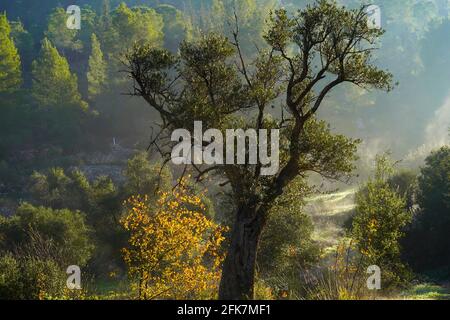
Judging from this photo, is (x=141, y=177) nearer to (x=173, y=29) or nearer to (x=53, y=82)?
(x=53, y=82)

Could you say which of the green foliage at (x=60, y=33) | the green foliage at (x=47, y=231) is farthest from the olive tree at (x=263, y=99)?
the green foliage at (x=60, y=33)

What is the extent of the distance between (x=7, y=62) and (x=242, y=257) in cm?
5869

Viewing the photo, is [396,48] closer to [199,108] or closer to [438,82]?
Answer: [438,82]

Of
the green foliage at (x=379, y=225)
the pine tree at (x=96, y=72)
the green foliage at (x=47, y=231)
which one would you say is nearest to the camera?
the green foliage at (x=379, y=225)

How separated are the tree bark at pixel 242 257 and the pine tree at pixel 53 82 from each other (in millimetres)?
56967

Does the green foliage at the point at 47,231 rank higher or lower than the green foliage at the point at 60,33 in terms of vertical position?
lower

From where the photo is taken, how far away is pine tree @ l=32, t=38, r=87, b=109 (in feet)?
210

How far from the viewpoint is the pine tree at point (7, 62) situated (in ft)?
199

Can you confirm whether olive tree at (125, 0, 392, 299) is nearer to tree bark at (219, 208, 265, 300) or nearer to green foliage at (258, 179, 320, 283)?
tree bark at (219, 208, 265, 300)

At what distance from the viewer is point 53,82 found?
64.2m

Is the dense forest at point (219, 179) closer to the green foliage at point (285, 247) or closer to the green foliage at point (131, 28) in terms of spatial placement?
the green foliage at point (285, 247)

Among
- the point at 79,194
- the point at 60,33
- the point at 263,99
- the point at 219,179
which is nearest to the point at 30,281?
the point at 263,99

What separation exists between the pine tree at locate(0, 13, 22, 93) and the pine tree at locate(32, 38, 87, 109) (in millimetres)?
2876

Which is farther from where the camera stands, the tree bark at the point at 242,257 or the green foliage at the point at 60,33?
the green foliage at the point at 60,33
